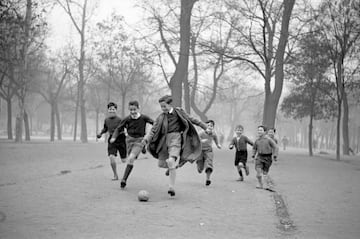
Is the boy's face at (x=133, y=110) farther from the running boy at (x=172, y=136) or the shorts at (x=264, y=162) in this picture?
the shorts at (x=264, y=162)

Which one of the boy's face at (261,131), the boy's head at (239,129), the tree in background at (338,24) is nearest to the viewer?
the boy's face at (261,131)

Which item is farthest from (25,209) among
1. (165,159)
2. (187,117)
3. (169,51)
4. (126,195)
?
(169,51)

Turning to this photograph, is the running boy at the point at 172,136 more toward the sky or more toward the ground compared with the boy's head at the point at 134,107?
more toward the ground

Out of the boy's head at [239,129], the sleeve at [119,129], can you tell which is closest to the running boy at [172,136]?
the sleeve at [119,129]

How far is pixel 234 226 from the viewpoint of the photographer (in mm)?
6105

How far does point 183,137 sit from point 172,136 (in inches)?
11.9

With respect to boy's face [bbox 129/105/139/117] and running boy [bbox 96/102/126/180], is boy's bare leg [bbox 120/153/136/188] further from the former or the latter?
running boy [bbox 96/102/126/180]

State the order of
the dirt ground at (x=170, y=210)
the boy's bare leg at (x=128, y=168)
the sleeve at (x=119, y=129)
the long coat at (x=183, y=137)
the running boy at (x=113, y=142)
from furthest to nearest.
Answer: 1. the running boy at (x=113, y=142)
2. the sleeve at (x=119, y=129)
3. the boy's bare leg at (x=128, y=168)
4. the long coat at (x=183, y=137)
5. the dirt ground at (x=170, y=210)

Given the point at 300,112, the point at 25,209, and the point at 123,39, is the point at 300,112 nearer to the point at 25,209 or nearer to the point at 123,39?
the point at 123,39

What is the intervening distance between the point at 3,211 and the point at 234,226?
3.60 meters

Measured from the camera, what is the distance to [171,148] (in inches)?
347

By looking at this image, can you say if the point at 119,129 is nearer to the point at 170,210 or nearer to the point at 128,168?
the point at 128,168

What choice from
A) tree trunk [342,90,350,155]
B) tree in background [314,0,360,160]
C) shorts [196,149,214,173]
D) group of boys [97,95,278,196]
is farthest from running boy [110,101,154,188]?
tree trunk [342,90,350,155]

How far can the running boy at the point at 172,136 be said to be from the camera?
8.86 m
